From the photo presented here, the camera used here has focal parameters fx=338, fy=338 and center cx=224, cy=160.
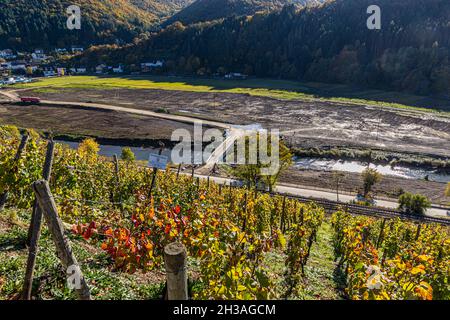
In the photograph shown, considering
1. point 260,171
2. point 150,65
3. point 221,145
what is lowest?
point 221,145

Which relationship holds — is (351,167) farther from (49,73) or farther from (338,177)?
(49,73)

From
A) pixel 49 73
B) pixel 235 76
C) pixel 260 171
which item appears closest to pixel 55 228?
pixel 260 171

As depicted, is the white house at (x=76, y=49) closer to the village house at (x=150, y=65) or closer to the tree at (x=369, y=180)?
the village house at (x=150, y=65)

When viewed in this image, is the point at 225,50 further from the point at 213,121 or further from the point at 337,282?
the point at 337,282

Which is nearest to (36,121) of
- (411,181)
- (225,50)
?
(411,181)

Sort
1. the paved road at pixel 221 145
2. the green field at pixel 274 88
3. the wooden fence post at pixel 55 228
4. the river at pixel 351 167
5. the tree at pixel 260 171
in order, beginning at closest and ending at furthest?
the wooden fence post at pixel 55 228 < the paved road at pixel 221 145 < the tree at pixel 260 171 < the river at pixel 351 167 < the green field at pixel 274 88

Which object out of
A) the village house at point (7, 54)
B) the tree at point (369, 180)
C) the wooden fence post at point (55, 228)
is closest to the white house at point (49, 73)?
the village house at point (7, 54)
